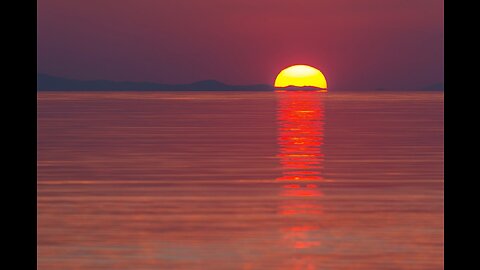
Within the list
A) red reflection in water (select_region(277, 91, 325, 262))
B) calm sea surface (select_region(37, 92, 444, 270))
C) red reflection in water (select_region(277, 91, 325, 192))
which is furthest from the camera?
red reflection in water (select_region(277, 91, 325, 192))

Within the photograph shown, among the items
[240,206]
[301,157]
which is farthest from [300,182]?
[301,157]

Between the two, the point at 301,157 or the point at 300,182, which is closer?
the point at 300,182

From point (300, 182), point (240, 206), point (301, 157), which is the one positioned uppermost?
point (301, 157)

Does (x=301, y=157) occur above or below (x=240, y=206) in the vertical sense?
above

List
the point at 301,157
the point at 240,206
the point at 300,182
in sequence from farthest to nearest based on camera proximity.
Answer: the point at 301,157 < the point at 300,182 < the point at 240,206

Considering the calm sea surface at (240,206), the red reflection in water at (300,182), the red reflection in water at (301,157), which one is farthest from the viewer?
the red reflection in water at (301,157)

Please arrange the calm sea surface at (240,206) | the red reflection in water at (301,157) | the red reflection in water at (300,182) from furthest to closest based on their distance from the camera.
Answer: the red reflection in water at (301,157) → the red reflection in water at (300,182) → the calm sea surface at (240,206)

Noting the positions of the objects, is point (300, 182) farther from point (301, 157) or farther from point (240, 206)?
point (301, 157)

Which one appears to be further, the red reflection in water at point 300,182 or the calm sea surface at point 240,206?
the red reflection in water at point 300,182

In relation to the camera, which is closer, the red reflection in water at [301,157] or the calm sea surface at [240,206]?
the calm sea surface at [240,206]

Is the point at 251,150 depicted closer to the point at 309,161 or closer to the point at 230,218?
the point at 309,161
